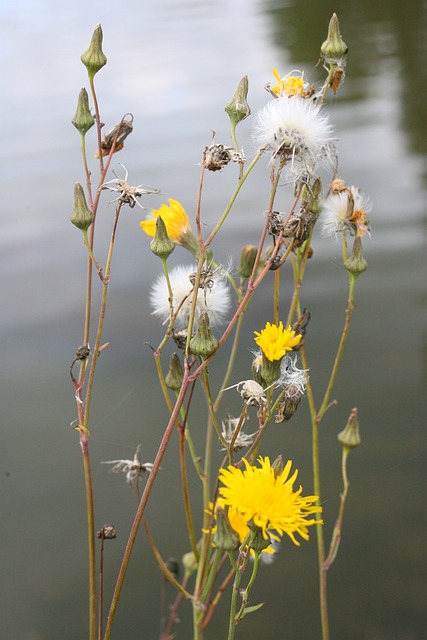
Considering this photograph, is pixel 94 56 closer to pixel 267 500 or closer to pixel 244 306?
pixel 244 306

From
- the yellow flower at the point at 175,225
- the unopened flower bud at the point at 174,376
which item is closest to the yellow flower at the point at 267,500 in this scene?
the unopened flower bud at the point at 174,376

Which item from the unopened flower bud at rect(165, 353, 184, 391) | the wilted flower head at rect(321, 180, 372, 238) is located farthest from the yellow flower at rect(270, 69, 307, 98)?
the unopened flower bud at rect(165, 353, 184, 391)

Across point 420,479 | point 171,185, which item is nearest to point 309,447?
point 420,479

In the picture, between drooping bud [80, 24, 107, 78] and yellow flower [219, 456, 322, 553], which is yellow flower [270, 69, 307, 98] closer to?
drooping bud [80, 24, 107, 78]

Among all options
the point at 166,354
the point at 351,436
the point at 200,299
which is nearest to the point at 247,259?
the point at 200,299

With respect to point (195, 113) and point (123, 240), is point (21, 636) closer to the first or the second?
point (123, 240)

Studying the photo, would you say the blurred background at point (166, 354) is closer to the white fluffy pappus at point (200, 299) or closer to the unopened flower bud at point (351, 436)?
the white fluffy pappus at point (200, 299)
